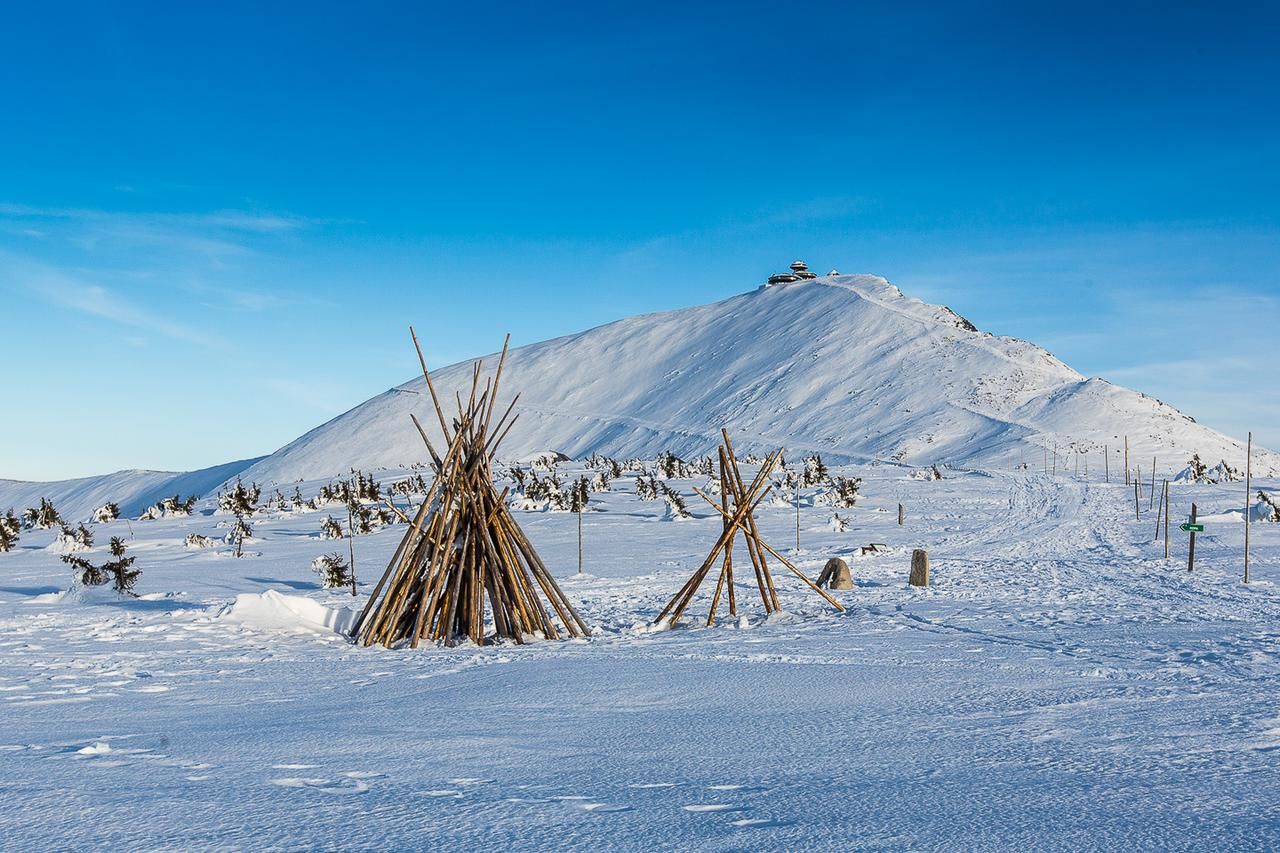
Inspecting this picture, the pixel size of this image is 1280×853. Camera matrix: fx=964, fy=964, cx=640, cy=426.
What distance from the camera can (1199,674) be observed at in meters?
5.43

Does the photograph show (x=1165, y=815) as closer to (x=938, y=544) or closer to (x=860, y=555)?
(x=860, y=555)

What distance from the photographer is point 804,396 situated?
62125 mm

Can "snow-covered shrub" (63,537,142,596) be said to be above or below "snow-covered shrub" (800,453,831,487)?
below

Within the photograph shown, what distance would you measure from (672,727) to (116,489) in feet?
227

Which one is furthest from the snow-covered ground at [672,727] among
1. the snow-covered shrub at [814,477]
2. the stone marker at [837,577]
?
the snow-covered shrub at [814,477]

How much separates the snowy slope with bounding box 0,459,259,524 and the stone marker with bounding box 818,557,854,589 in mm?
53512

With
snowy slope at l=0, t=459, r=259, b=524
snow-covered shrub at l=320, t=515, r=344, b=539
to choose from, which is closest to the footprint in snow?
snow-covered shrub at l=320, t=515, r=344, b=539

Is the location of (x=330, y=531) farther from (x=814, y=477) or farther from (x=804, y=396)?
(x=804, y=396)

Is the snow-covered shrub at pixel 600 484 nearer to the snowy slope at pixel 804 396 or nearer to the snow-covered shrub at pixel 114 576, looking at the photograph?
the snow-covered shrub at pixel 114 576

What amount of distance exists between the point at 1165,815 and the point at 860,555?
1317cm

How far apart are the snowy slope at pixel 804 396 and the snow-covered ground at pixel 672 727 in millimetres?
39826

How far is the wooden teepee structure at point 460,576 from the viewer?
8188 millimetres

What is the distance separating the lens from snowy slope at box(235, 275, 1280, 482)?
52156mm

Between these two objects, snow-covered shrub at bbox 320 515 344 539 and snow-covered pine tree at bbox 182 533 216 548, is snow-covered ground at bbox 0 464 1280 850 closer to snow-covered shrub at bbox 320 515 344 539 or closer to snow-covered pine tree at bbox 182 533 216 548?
snow-covered pine tree at bbox 182 533 216 548
